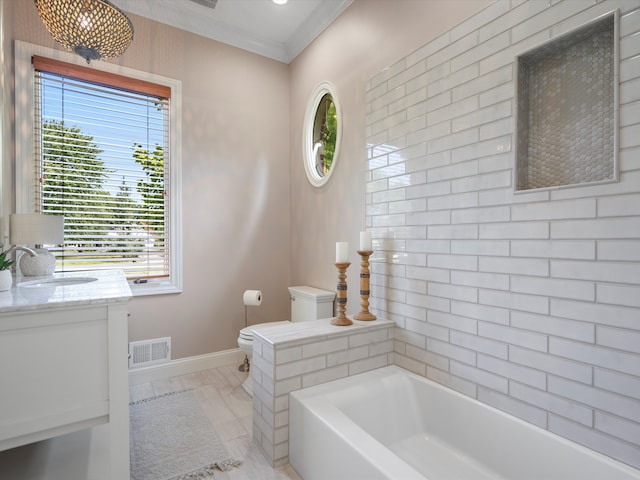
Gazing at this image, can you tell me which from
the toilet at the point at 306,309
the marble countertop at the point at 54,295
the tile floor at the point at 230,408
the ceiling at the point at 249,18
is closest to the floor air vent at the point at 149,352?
the tile floor at the point at 230,408

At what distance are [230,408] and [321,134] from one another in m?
2.32

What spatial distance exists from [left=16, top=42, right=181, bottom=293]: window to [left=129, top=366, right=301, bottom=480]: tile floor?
77 centimetres

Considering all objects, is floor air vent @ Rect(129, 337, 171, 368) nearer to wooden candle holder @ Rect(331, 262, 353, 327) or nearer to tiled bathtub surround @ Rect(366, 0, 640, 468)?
wooden candle holder @ Rect(331, 262, 353, 327)

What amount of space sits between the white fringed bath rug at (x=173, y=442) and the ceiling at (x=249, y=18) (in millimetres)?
3024

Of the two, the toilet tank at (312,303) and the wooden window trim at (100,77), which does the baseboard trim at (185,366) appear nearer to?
the toilet tank at (312,303)

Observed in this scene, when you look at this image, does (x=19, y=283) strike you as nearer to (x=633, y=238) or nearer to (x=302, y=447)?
(x=302, y=447)

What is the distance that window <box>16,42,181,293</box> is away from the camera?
2414 millimetres

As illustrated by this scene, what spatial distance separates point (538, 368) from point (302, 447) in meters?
1.15

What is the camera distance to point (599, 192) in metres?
1.24

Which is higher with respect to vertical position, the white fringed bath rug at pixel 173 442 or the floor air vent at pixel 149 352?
the floor air vent at pixel 149 352

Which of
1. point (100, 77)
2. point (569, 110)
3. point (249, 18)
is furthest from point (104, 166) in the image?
point (569, 110)

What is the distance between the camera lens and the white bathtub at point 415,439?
4.13ft

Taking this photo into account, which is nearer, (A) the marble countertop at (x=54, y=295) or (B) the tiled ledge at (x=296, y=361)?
(A) the marble countertop at (x=54, y=295)

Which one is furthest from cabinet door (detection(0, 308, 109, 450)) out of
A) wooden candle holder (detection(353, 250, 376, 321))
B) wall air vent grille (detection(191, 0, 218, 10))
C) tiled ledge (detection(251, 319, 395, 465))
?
wall air vent grille (detection(191, 0, 218, 10))
